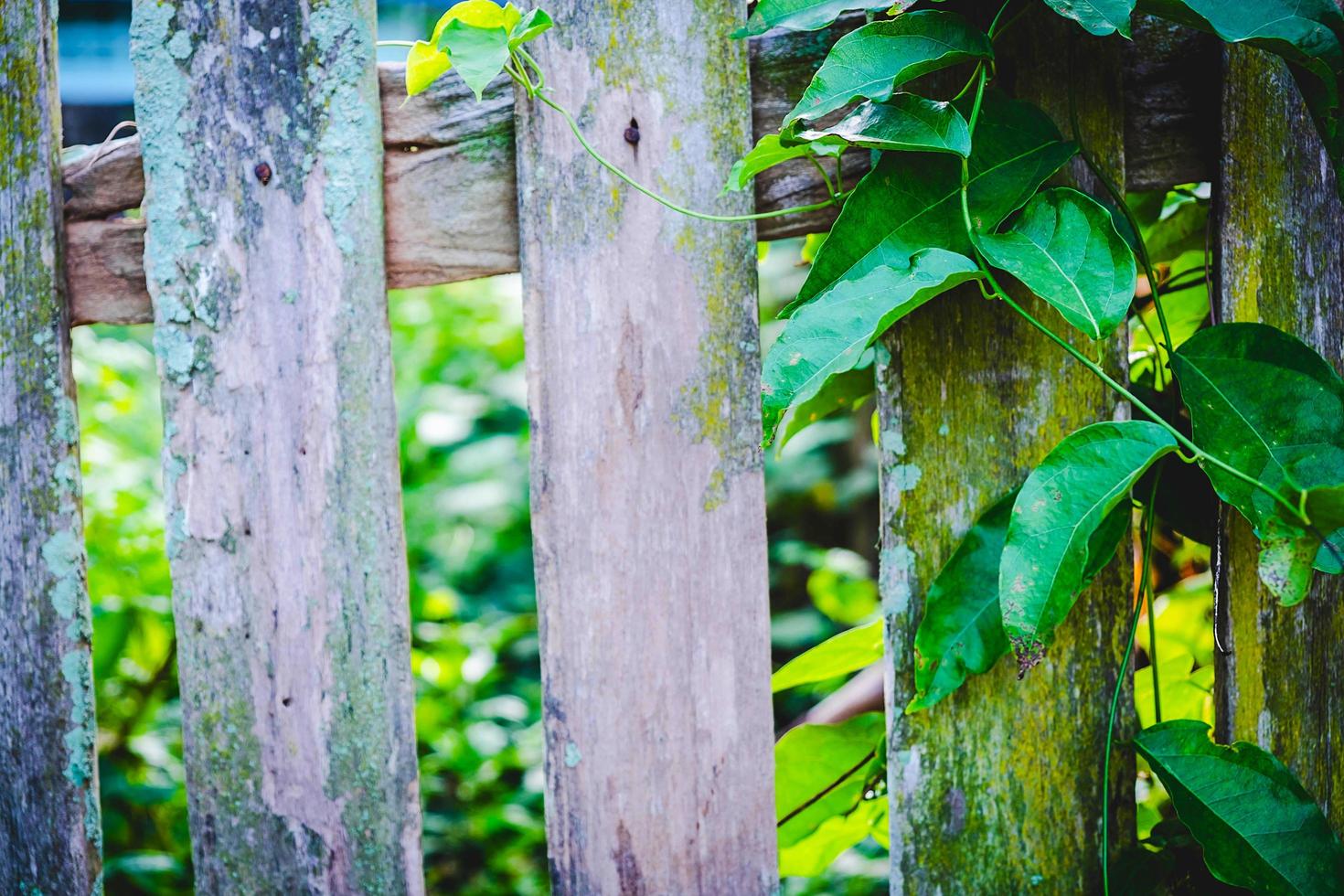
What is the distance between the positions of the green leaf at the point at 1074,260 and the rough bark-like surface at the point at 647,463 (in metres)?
0.27

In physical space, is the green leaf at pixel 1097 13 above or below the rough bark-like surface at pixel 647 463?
above

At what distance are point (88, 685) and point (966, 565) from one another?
96 centimetres

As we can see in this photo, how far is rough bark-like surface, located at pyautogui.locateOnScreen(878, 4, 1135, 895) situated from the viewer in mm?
1015

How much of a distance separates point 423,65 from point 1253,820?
1.08 m

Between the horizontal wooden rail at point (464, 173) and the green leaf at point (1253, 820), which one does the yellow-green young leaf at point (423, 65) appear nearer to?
the horizontal wooden rail at point (464, 173)

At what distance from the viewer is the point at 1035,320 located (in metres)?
0.92

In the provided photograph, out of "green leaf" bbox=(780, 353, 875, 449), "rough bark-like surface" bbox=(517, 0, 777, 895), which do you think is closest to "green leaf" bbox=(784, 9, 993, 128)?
"rough bark-like surface" bbox=(517, 0, 777, 895)

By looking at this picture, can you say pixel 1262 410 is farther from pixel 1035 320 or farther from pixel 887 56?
pixel 887 56

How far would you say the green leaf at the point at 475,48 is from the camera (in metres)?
0.86

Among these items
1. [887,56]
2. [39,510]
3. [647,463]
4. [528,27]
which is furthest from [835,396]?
[39,510]

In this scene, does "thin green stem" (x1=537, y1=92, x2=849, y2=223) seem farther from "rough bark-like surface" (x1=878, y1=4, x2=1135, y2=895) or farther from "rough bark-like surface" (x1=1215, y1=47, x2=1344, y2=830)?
"rough bark-like surface" (x1=1215, y1=47, x2=1344, y2=830)

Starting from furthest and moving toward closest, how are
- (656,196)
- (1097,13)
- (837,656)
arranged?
(837,656)
(656,196)
(1097,13)

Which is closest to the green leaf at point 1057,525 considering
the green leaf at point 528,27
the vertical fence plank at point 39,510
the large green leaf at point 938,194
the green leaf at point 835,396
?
the large green leaf at point 938,194

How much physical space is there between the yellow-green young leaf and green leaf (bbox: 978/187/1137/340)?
0.55 metres
